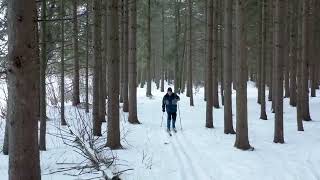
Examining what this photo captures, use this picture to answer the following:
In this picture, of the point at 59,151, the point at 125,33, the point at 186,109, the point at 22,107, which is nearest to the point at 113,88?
the point at 59,151

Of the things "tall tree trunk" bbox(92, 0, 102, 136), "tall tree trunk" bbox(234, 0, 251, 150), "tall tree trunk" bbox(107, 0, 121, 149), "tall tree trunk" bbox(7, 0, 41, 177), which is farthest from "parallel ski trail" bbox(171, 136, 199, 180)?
"tall tree trunk" bbox(7, 0, 41, 177)

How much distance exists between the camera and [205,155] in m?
11.5

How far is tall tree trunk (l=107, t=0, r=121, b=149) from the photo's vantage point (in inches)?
468

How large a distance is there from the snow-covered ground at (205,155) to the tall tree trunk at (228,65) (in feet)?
2.41

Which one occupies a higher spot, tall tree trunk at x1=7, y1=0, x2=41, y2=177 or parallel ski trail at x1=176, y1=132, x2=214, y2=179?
tall tree trunk at x1=7, y1=0, x2=41, y2=177

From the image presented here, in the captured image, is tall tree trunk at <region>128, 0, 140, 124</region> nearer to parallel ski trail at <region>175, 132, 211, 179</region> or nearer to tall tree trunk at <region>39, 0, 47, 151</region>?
parallel ski trail at <region>175, 132, 211, 179</region>

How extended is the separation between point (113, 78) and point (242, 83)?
12.4 feet

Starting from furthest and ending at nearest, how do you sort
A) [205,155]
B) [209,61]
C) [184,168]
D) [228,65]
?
[209,61] → [228,65] → [205,155] → [184,168]

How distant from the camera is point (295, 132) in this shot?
1638cm

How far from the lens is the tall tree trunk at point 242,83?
40.3 feet

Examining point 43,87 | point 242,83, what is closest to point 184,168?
point 242,83

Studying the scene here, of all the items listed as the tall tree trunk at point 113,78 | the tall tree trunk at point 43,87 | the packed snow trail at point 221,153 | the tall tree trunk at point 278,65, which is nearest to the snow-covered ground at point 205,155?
the packed snow trail at point 221,153

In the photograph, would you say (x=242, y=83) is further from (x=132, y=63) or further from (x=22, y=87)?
(x=22, y=87)

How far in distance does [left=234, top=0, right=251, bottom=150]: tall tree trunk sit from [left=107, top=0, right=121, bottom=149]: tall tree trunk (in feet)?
11.8
